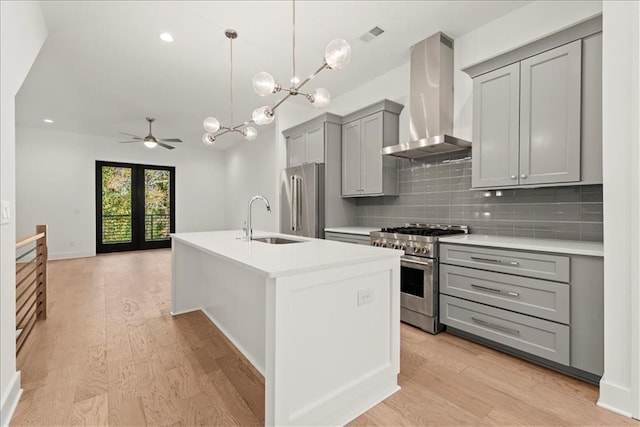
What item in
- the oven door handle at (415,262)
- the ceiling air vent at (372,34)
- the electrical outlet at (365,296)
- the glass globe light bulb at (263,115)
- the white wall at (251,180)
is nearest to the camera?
the electrical outlet at (365,296)

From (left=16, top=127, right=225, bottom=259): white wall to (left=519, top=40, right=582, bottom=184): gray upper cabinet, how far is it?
25.6 ft

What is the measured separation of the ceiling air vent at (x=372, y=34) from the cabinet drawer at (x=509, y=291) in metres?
2.36

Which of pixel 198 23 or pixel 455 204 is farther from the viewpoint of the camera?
pixel 455 204

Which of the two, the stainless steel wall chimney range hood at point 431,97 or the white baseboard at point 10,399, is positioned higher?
the stainless steel wall chimney range hood at point 431,97

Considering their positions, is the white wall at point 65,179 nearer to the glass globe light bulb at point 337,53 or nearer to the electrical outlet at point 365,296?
the glass globe light bulb at point 337,53

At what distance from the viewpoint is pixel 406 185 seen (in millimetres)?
3734

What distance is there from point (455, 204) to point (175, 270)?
3.02m

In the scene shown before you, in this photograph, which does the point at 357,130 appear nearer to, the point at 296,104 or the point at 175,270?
the point at 296,104

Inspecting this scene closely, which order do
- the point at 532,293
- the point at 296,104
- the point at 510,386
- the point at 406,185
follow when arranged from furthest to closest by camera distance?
the point at 296,104 → the point at 406,185 → the point at 532,293 → the point at 510,386

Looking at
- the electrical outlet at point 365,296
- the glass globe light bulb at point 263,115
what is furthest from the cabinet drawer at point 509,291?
the glass globe light bulb at point 263,115

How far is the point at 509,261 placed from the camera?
224 centimetres

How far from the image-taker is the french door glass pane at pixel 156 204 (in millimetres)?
7719

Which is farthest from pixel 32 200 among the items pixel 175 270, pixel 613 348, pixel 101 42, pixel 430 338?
pixel 613 348

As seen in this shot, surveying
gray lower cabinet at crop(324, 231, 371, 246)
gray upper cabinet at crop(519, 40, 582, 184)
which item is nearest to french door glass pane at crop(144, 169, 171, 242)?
gray lower cabinet at crop(324, 231, 371, 246)
